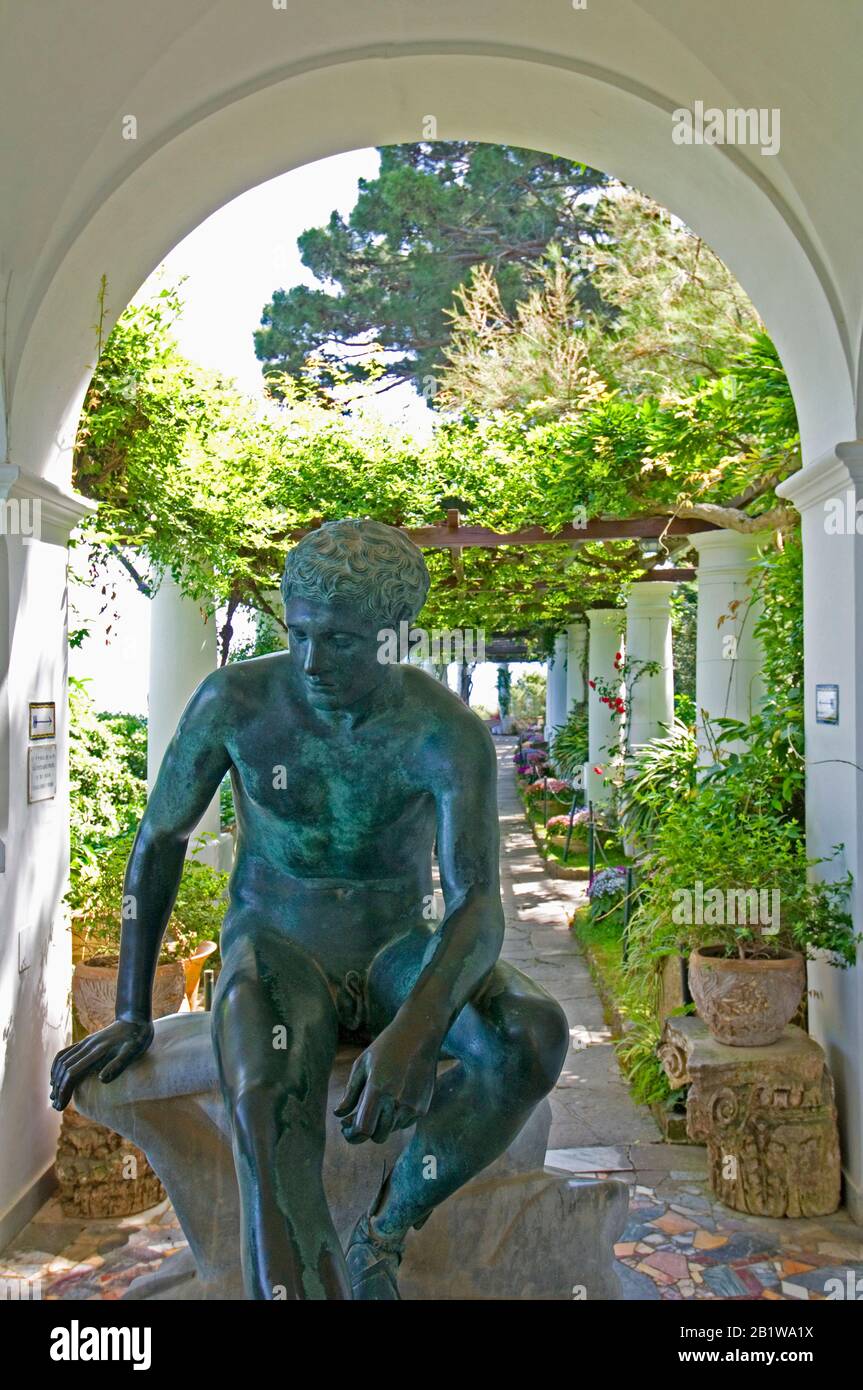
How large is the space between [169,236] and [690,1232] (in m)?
4.30

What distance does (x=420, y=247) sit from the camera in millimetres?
15820

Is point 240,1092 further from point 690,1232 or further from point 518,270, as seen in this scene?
point 518,270

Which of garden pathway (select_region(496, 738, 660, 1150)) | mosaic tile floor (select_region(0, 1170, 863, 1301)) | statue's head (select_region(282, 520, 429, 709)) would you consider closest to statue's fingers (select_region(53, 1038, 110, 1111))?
statue's head (select_region(282, 520, 429, 709))

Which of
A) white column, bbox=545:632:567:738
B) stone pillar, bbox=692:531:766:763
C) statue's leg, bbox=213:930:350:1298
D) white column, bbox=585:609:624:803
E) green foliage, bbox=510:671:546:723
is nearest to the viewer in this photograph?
statue's leg, bbox=213:930:350:1298

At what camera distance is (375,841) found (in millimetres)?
2326

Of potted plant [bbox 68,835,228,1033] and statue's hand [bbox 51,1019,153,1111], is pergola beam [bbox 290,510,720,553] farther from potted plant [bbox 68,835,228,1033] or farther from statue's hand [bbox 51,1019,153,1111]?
statue's hand [bbox 51,1019,153,1111]

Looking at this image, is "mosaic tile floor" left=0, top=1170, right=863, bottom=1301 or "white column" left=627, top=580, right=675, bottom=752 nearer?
"mosaic tile floor" left=0, top=1170, right=863, bottom=1301

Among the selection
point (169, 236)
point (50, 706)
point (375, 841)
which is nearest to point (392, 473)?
point (169, 236)

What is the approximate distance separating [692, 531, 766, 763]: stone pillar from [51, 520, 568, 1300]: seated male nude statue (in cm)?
497

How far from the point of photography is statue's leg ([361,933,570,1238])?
6.86ft

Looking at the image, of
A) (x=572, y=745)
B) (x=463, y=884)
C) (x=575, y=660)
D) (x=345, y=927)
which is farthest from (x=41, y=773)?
(x=575, y=660)

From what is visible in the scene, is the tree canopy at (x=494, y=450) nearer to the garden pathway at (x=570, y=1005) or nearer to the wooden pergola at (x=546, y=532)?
the wooden pergola at (x=546, y=532)

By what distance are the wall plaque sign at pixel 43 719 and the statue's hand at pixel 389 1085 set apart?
2.84 metres

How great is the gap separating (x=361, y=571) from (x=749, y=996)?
288 cm
